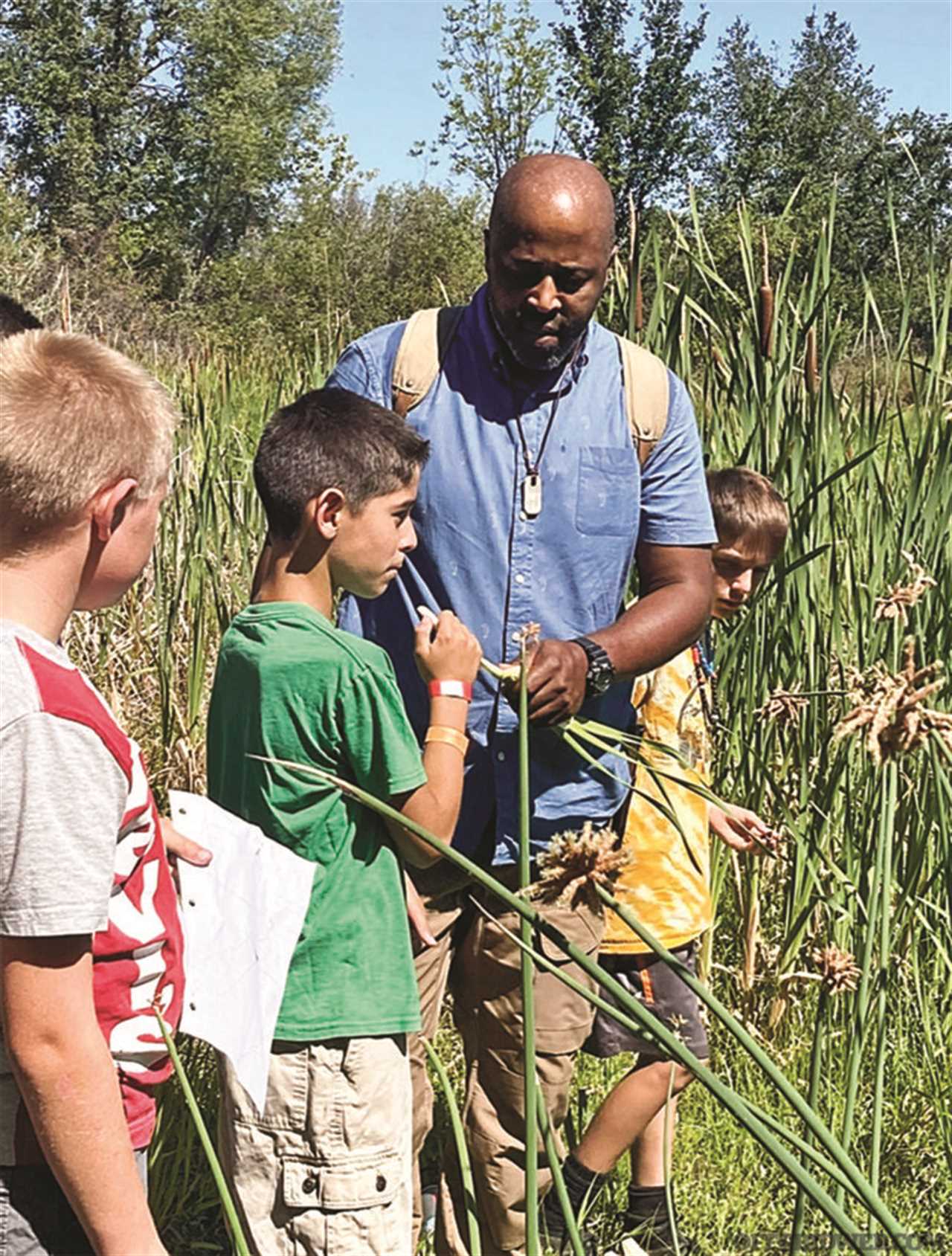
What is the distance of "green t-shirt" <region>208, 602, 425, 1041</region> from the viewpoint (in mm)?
1894

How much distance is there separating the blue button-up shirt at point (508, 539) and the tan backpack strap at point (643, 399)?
0.02 metres

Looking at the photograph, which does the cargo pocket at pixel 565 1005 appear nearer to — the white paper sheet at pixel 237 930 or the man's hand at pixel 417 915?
the man's hand at pixel 417 915

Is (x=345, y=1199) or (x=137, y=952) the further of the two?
(x=345, y=1199)

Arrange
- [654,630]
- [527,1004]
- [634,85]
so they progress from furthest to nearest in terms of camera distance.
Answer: [634,85] < [654,630] < [527,1004]

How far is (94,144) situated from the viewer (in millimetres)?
42219

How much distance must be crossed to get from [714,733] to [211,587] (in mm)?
1560

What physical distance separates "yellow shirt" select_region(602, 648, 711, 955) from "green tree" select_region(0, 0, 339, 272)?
38198 mm

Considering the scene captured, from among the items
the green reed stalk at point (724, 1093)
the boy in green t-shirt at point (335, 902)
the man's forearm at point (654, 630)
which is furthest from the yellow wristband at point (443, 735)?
the green reed stalk at point (724, 1093)

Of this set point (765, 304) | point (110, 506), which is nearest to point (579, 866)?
point (110, 506)

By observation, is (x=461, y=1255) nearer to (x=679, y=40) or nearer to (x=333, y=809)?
(x=333, y=809)

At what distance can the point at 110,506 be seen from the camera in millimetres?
1327

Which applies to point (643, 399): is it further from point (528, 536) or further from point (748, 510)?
point (748, 510)

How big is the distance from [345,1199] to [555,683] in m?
0.72

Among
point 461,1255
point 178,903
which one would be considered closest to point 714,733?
point 461,1255
